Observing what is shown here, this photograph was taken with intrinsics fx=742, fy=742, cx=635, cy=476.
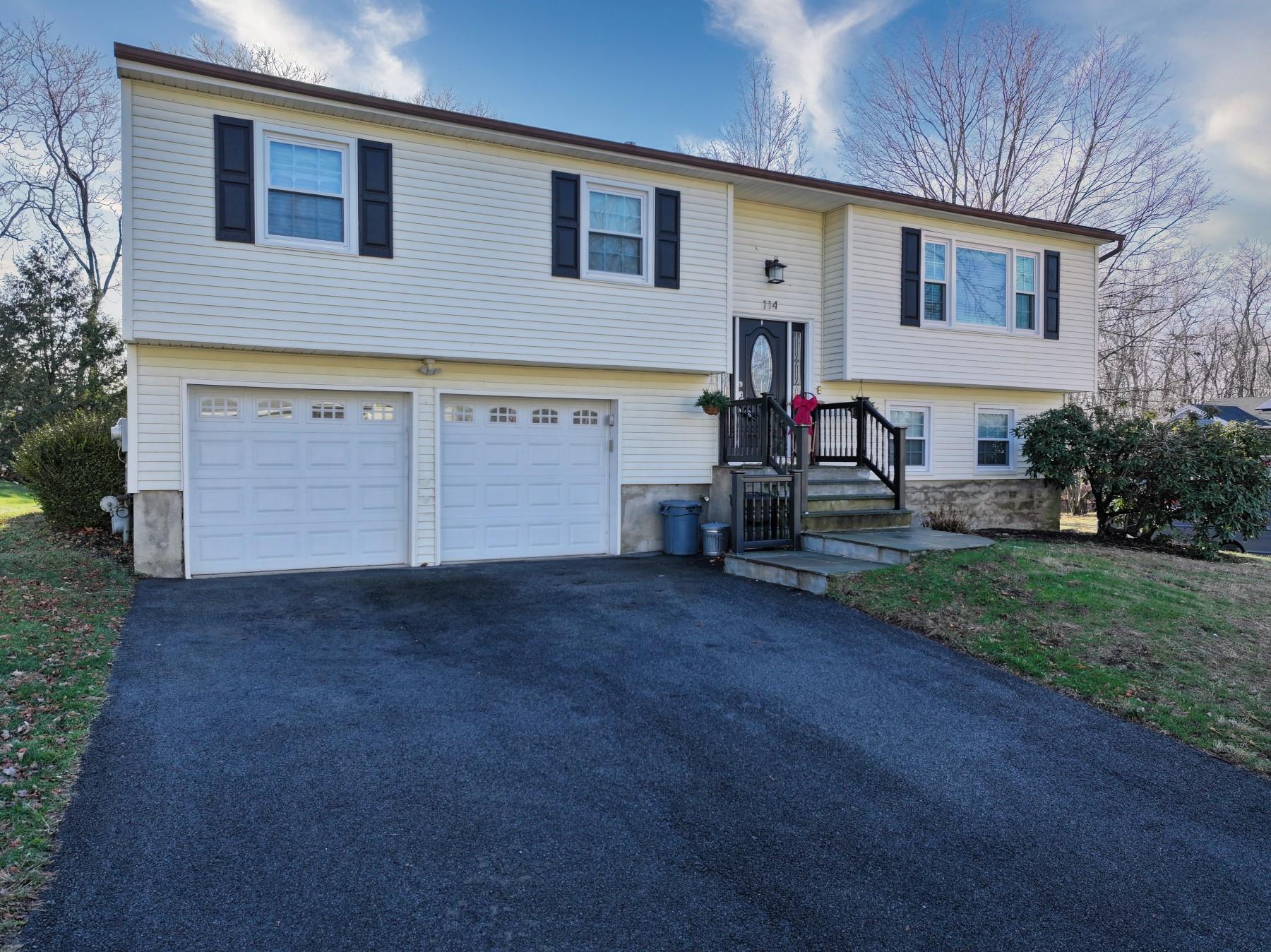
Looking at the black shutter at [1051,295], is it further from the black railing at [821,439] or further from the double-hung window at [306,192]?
the double-hung window at [306,192]

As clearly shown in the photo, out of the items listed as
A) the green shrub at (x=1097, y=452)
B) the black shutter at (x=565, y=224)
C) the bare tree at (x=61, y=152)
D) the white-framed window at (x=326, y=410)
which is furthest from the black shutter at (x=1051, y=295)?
the bare tree at (x=61, y=152)

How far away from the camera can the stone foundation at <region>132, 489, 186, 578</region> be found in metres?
8.21

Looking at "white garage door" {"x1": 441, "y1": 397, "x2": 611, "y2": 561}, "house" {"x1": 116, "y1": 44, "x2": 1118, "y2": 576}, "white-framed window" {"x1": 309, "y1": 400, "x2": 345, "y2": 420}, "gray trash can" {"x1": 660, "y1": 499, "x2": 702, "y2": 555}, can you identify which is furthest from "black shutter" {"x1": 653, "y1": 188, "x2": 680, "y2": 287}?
"white-framed window" {"x1": 309, "y1": 400, "x2": 345, "y2": 420}

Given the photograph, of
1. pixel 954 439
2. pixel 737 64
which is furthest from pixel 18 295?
pixel 954 439

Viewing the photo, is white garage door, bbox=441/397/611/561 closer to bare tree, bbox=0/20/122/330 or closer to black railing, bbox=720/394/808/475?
black railing, bbox=720/394/808/475

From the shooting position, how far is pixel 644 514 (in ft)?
A: 34.6

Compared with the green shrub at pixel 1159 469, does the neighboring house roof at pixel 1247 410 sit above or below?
above

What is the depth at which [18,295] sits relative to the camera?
19094 mm

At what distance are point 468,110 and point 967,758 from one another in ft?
76.1

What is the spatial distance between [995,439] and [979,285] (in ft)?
8.76

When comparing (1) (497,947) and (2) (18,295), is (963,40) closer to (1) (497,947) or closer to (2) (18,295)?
(1) (497,947)

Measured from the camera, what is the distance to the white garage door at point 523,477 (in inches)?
377

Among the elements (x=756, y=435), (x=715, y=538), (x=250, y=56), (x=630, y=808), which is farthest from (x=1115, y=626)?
(x=250, y=56)

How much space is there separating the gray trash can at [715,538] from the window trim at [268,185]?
5.61 metres
